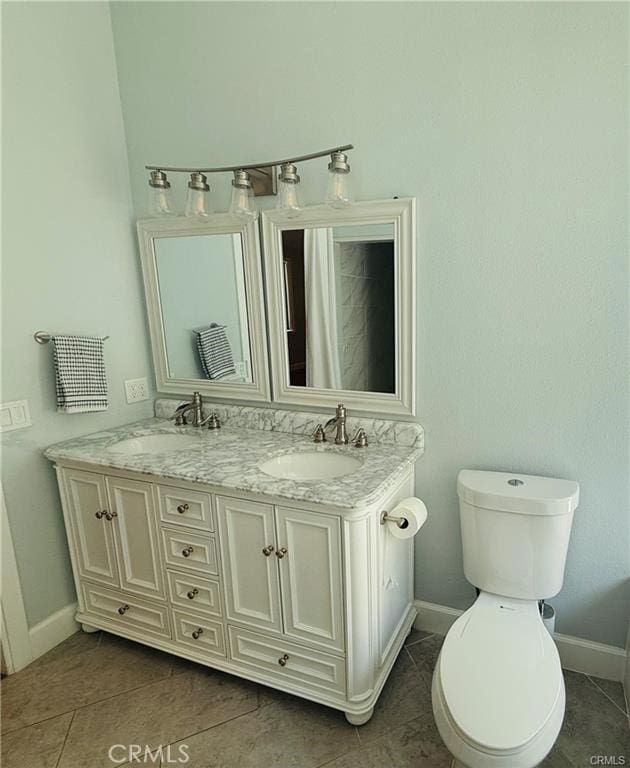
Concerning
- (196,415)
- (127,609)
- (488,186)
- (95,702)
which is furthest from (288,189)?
(95,702)

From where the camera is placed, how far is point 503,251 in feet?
5.32

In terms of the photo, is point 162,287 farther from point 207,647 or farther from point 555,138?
point 555,138

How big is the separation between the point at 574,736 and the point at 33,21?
10.3ft

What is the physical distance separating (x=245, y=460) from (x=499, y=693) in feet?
3.38

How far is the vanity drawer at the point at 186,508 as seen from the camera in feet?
5.42

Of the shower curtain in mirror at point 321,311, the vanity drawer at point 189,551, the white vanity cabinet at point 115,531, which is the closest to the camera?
the vanity drawer at point 189,551

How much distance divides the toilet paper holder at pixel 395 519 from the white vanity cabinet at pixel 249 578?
3cm

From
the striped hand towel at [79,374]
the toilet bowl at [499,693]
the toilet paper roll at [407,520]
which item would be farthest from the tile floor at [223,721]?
the striped hand towel at [79,374]

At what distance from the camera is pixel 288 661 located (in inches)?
64.3

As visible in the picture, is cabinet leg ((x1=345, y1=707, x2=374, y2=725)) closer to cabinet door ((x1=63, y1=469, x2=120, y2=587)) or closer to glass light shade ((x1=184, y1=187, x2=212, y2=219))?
cabinet door ((x1=63, y1=469, x2=120, y2=587))

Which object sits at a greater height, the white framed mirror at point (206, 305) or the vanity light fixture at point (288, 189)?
the vanity light fixture at point (288, 189)

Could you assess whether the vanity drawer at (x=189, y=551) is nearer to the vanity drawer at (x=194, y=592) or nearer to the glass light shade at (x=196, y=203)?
the vanity drawer at (x=194, y=592)

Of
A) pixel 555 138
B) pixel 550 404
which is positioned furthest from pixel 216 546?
pixel 555 138

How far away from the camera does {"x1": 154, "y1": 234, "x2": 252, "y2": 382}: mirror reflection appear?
210 cm
